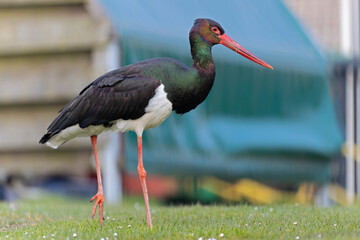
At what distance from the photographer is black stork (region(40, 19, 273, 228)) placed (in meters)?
8.00

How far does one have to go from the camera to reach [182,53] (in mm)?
16453

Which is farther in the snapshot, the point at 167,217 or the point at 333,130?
the point at 333,130

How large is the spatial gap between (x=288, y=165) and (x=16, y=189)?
7.36 m

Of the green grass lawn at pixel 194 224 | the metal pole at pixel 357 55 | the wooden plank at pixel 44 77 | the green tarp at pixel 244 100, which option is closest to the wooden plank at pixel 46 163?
the wooden plank at pixel 44 77

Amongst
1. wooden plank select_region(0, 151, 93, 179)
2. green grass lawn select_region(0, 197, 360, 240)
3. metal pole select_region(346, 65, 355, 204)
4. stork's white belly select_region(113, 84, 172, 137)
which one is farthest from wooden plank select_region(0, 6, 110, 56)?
metal pole select_region(346, 65, 355, 204)

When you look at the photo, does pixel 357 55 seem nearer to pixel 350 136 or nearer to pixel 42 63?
pixel 350 136

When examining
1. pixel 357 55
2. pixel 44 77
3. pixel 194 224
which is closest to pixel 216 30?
pixel 194 224

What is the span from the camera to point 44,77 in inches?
683

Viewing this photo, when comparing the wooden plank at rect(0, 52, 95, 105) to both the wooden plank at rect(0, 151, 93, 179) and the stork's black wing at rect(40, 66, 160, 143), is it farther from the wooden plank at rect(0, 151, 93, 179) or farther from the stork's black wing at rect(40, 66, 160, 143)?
the stork's black wing at rect(40, 66, 160, 143)

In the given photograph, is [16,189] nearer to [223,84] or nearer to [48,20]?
[48,20]

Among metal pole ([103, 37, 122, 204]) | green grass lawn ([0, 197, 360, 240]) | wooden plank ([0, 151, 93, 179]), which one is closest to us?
green grass lawn ([0, 197, 360, 240])

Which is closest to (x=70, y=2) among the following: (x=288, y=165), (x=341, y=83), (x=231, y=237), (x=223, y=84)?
(x=223, y=84)

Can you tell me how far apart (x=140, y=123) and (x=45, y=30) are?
9.81 m

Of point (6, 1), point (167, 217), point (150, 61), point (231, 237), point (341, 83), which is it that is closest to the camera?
point (231, 237)
